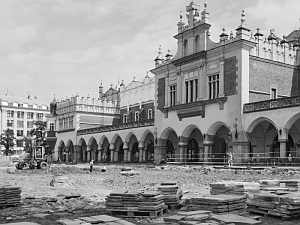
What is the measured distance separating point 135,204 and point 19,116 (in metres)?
106

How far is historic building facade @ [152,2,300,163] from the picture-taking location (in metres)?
34.7

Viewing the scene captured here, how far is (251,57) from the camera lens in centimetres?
3647

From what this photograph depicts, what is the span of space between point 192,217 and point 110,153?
48.0 m

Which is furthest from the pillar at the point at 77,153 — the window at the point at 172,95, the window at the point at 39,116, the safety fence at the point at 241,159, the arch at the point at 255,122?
the window at the point at 39,116

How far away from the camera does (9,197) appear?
13.7 m

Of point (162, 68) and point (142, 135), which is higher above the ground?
point (162, 68)

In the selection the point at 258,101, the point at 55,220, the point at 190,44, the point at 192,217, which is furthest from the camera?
the point at 190,44

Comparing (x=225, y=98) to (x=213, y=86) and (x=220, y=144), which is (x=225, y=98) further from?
(x=220, y=144)

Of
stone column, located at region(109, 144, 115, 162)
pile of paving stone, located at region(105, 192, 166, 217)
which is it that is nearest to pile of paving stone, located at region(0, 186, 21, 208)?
pile of paving stone, located at region(105, 192, 166, 217)

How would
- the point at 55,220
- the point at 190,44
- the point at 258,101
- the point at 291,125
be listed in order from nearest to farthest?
the point at 55,220, the point at 291,125, the point at 258,101, the point at 190,44

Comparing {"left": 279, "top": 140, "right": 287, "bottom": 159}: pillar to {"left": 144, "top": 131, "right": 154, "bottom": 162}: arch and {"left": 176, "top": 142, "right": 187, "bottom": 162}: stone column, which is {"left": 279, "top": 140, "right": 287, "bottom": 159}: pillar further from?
{"left": 144, "top": 131, "right": 154, "bottom": 162}: arch

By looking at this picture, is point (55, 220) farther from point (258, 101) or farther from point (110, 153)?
point (110, 153)

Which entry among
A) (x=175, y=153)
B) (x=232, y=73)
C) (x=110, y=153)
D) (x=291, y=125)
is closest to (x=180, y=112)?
(x=175, y=153)

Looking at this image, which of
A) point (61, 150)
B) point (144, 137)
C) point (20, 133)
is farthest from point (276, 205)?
point (20, 133)
